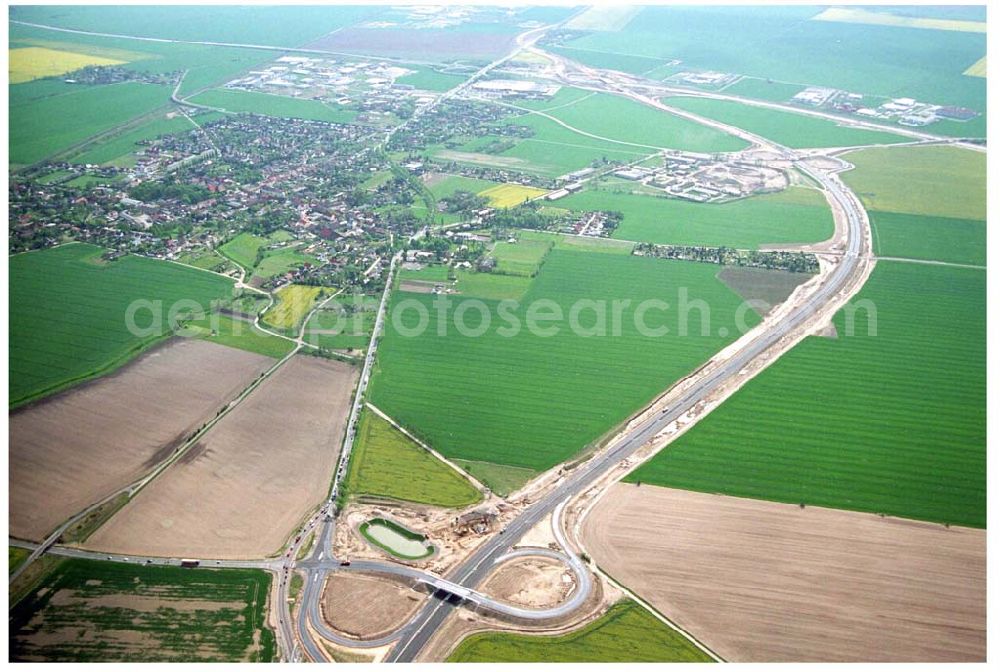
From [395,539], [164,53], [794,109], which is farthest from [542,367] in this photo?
[164,53]

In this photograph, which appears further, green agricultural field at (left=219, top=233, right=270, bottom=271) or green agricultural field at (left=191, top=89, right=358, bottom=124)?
green agricultural field at (left=191, top=89, right=358, bottom=124)

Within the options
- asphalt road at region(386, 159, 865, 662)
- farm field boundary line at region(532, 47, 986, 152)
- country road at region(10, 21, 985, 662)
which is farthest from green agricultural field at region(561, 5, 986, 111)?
country road at region(10, 21, 985, 662)

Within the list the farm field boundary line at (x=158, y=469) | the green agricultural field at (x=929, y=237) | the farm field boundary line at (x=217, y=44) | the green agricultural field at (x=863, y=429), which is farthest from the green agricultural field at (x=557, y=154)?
the farm field boundary line at (x=217, y=44)

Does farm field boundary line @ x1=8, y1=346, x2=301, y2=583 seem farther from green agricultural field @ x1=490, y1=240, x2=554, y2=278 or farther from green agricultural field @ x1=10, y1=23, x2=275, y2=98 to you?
green agricultural field @ x1=10, y1=23, x2=275, y2=98

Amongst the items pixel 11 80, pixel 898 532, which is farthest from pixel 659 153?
pixel 11 80

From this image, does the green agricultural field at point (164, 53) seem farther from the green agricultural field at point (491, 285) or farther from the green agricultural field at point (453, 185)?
the green agricultural field at point (491, 285)
